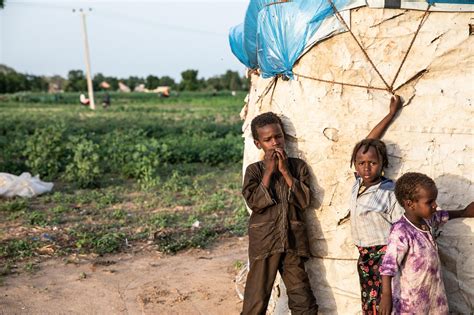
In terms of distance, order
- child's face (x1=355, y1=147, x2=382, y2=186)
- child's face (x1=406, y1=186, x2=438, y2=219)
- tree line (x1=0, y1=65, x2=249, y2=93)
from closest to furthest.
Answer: child's face (x1=406, y1=186, x2=438, y2=219) → child's face (x1=355, y1=147, x2=382, y2=186) → tree line (x1=0, y1=65, x2=249, y2=93)

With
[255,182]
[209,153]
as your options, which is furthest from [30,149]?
[255,182]

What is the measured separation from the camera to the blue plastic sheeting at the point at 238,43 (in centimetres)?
385

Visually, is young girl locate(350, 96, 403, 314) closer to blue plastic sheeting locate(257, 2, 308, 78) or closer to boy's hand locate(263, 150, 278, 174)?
boy's hand locate(263, 150, 278, 174)

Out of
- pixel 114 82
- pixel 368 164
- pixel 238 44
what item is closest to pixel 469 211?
pixel 368 164

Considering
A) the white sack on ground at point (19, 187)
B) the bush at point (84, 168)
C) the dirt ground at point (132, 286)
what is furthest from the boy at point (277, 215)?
the bush at point (84, 168)

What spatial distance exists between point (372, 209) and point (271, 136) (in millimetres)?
675

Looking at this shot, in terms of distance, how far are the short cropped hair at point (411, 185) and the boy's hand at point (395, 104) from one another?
0.45 m

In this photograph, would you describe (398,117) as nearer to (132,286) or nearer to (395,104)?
(395,104)

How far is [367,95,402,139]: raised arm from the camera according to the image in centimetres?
304

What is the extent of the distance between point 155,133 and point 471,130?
13.3m

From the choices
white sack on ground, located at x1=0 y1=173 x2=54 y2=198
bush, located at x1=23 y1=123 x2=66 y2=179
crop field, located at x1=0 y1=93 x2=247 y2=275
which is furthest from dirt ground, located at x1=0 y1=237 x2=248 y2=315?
bush, located at x1=23 y1=123 x2=66 y2=179

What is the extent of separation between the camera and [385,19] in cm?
304

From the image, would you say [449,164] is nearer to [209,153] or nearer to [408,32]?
[408,32]

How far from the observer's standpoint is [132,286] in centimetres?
465
